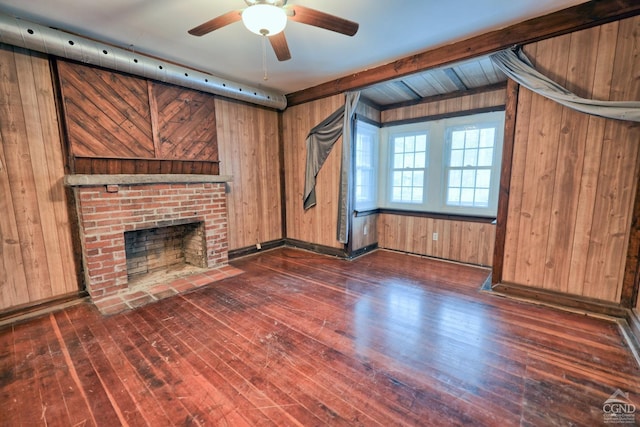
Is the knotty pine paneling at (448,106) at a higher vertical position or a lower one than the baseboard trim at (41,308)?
higher

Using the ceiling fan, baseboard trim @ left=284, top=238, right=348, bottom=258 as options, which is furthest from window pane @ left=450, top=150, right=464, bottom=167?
the ceiling fan

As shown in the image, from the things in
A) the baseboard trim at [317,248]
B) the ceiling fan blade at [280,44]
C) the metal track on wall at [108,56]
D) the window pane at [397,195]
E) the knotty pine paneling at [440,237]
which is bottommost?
the baseboard trim at [317,248]

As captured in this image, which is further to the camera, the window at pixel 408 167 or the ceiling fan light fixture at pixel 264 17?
the window at pixel 408 167

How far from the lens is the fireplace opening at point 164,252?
140 inches

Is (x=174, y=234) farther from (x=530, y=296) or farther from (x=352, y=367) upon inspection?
(x=530, y=296)

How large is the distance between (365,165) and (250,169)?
6.40 feet

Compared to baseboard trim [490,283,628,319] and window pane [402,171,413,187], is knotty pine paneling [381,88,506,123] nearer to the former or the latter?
window pane [402,171,413,187]

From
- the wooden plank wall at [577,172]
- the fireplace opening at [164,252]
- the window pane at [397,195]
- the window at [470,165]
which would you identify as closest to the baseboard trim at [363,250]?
the window pane at [397,195]

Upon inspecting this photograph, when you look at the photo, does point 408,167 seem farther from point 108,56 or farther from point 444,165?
point 108,56

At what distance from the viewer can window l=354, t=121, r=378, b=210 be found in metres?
4.31

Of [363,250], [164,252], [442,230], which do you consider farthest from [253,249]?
[442,230]

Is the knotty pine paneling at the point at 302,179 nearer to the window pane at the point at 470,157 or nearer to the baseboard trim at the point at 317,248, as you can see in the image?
the baseboard trim at the point at 317,248

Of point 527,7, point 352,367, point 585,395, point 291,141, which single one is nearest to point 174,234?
point 291,141

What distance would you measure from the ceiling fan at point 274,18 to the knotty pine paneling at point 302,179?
207 cm
